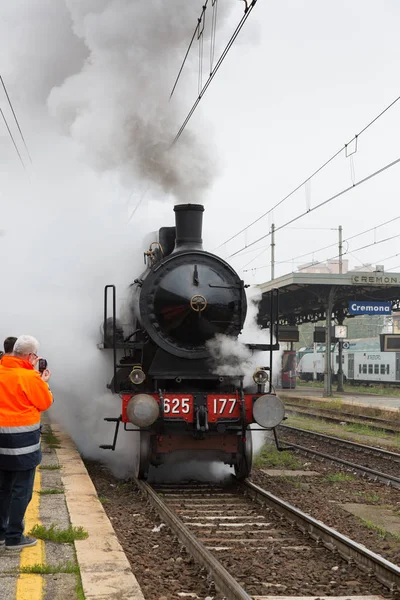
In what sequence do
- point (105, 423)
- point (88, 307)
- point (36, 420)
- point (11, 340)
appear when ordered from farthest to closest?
1. point (88, 307)
2. point (105, 423)
3. point (11, 340)
4. point (36, 420)

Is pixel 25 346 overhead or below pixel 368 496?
overhead

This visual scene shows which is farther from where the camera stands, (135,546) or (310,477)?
(310,477)

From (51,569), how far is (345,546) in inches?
89.4

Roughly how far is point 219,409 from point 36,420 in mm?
3594

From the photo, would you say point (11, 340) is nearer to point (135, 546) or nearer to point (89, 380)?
point (135, 546)

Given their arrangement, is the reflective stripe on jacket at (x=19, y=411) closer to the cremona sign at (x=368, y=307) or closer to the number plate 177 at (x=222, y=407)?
the number plate 177 at (x=222, y=407)

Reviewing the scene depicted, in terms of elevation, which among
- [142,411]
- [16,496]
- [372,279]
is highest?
[372,279]

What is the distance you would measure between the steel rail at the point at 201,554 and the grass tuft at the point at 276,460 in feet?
11.0

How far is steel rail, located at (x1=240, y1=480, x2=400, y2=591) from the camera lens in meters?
4.88

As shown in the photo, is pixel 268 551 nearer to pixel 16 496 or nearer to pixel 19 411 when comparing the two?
pixel 16 496

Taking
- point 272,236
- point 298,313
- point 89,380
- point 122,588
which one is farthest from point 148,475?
point 272,236

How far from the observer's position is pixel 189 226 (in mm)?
8945

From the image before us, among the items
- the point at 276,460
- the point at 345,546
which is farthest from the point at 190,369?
the point at 345,546

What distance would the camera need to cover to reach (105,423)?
1030 cm
